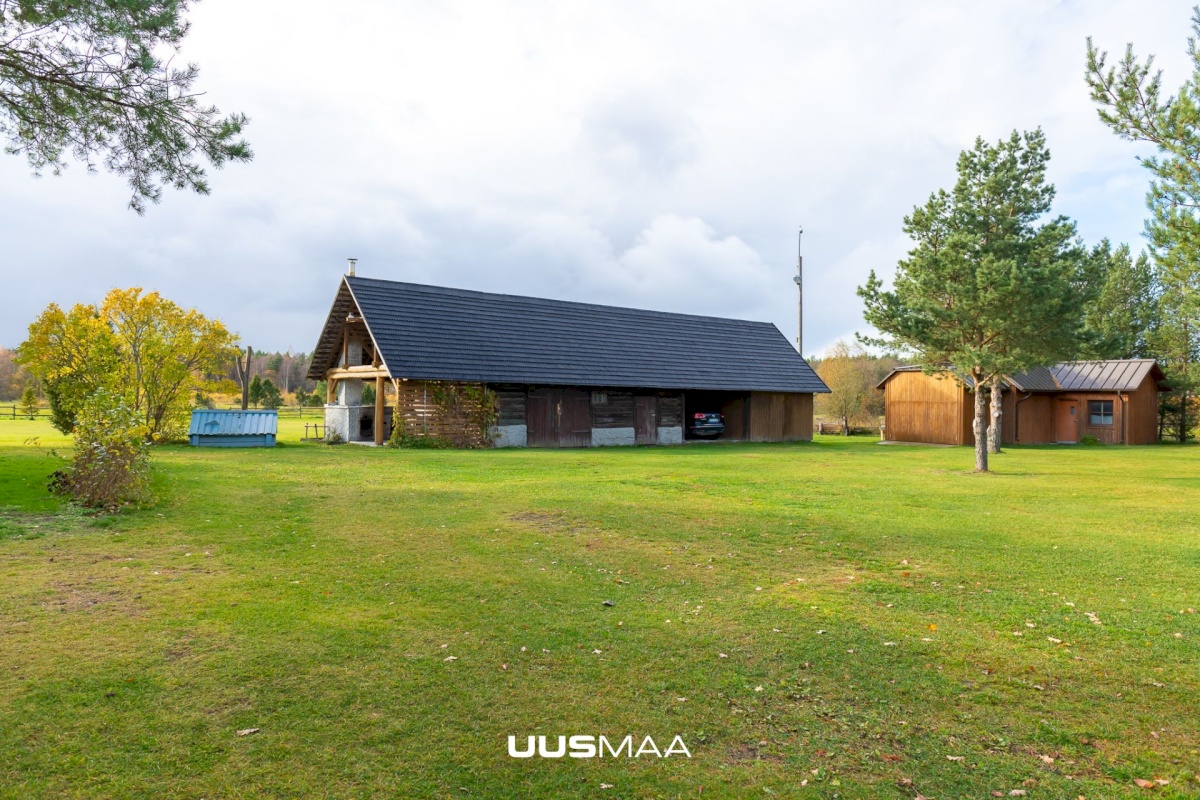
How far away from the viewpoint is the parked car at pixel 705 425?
31.4m

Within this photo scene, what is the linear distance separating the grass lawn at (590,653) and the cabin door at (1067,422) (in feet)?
98.7

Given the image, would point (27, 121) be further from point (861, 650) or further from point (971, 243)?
point (971, 243)

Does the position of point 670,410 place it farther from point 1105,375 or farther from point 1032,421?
point 1105,375

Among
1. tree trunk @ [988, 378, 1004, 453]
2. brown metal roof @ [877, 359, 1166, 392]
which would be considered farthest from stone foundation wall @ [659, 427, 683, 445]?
brown metal roof @ [877, 359, 1166, 392]

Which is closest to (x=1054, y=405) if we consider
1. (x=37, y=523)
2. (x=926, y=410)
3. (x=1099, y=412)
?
(x=1099, y=412)

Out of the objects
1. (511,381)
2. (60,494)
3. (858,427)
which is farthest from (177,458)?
(858,427)

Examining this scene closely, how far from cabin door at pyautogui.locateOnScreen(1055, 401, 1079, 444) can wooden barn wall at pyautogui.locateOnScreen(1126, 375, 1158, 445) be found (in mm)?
2115

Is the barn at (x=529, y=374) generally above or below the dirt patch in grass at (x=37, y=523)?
above

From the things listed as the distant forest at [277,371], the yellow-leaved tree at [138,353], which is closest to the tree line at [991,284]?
the yellow-leaved tree at [138,353]

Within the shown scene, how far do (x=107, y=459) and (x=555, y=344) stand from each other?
1880 centimetres

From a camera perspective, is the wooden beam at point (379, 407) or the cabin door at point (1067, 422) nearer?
the wooden beam at point (379, 407)

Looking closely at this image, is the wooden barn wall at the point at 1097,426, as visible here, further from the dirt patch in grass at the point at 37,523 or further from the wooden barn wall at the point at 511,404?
the dirt patch in grass at the point at 37,523

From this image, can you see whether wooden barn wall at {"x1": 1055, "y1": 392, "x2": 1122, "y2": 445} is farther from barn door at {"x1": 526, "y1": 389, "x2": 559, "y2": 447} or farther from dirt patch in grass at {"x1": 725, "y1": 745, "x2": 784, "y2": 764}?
dirt patch in grass at {"x1": 725, "y1": 745, "x2": 784, "y2": 764}

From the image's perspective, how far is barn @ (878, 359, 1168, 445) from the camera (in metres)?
34.6
